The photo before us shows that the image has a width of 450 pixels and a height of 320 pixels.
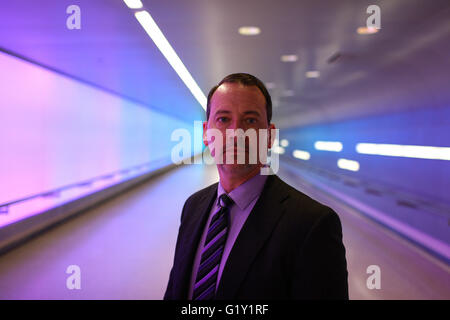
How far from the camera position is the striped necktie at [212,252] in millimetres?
1198

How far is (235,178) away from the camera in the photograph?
4.27ft

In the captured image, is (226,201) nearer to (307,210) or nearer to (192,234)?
(192,234)

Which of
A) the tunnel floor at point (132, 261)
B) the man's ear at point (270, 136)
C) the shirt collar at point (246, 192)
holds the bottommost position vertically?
the tunnel floor at point (132, 261)

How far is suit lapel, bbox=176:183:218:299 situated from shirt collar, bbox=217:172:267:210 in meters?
0.23

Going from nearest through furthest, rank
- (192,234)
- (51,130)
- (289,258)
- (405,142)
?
1. (289,258)
2. (192,234)
3. (51,130)
4. (405,142)

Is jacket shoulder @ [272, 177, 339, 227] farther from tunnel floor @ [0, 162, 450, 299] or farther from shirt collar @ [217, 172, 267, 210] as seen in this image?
tunnel floor @ [0, 162, 450, 299]

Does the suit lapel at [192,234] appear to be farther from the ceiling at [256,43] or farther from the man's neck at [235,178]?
the ceiling at [256,43]

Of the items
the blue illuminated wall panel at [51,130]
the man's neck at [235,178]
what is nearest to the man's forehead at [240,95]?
the man's neck at [235,178]

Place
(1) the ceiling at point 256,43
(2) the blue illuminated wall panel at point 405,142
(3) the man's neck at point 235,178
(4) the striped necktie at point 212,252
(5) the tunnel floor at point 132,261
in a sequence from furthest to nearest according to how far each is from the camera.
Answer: (2) the blue illuminated wall panel at point 405,142, (5) the tunnel floor at point 132,261, (1) the ceiling at point 256,43, (3) the man's neck at point 235,178, (4) the striped necktie at point 212,252

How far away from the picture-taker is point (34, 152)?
6125 mm

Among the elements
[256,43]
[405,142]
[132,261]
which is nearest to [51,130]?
[132,261]

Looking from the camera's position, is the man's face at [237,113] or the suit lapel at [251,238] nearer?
the suit lapel at [251,238]

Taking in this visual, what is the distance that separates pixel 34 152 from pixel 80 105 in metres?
2.27

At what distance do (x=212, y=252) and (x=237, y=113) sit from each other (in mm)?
639
